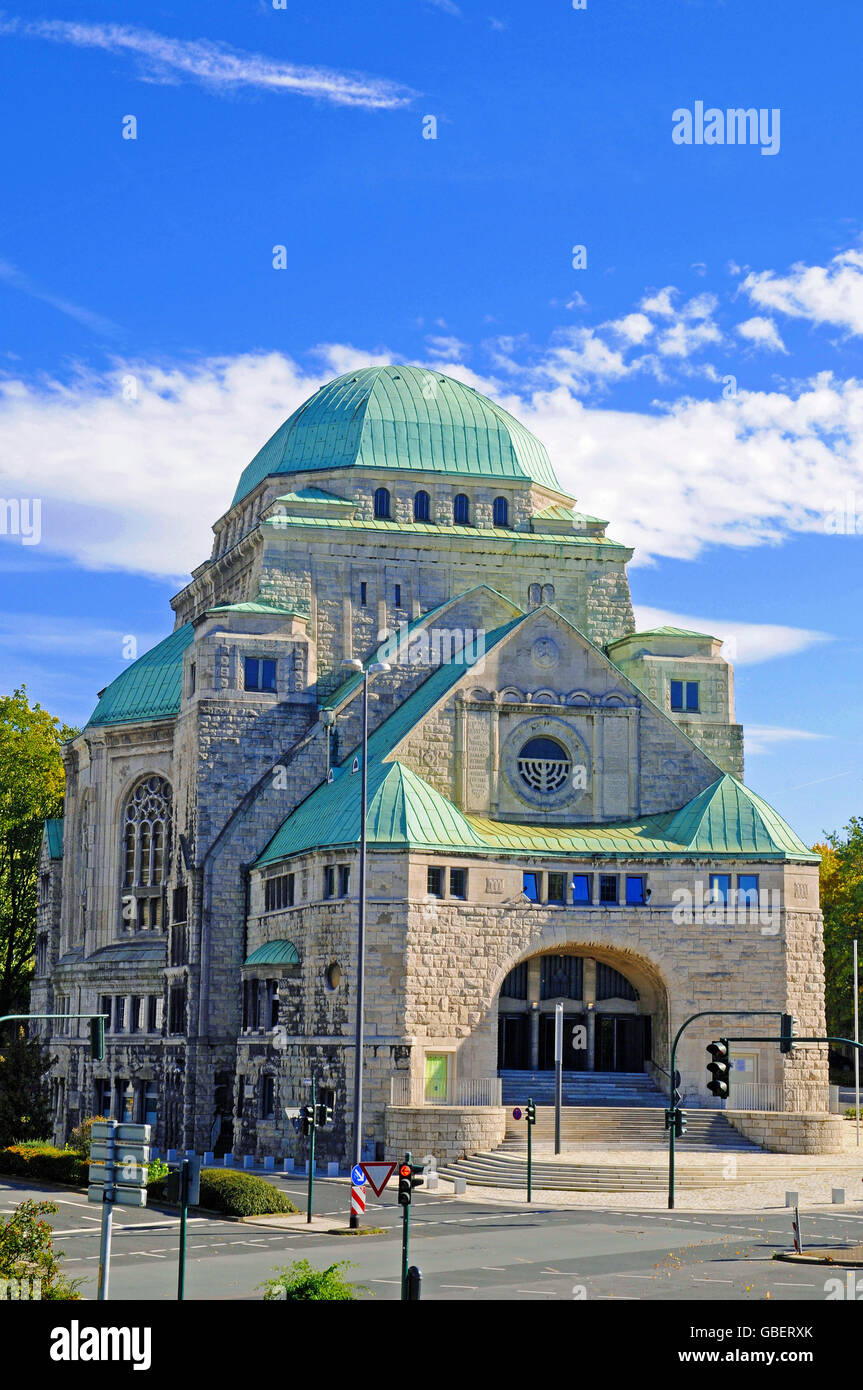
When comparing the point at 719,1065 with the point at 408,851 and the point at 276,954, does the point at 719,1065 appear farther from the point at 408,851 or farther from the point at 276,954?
the point at 276,954

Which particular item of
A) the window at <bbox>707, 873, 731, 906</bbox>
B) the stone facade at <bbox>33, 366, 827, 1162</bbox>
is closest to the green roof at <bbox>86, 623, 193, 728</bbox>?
the stone facade at <bbox>33, 366, 827, 1162</bbox>

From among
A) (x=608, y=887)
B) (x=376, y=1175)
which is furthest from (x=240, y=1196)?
(x=608, y=887)

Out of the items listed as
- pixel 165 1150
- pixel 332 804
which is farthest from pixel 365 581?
pixel 165 1150

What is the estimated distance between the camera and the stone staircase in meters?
56.0

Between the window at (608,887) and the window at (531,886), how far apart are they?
2.20 meters

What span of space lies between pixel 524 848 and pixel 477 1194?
13.2 metres

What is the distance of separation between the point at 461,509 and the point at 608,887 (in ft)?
64.7

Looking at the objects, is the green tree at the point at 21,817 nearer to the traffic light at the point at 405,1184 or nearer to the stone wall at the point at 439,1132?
the stone wall at the point at 439,1132

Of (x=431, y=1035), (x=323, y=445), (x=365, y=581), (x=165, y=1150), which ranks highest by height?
(x=323, y=445)

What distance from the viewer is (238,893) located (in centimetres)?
6200

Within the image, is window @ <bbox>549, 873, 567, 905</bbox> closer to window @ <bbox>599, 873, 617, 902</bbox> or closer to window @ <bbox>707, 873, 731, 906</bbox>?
window @ <bbox>599, 873, 617, 902</bbox>

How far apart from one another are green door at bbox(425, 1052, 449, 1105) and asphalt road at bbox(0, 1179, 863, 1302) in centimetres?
691

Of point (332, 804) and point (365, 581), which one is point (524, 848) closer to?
point (332, 804)

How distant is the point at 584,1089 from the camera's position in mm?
56656
